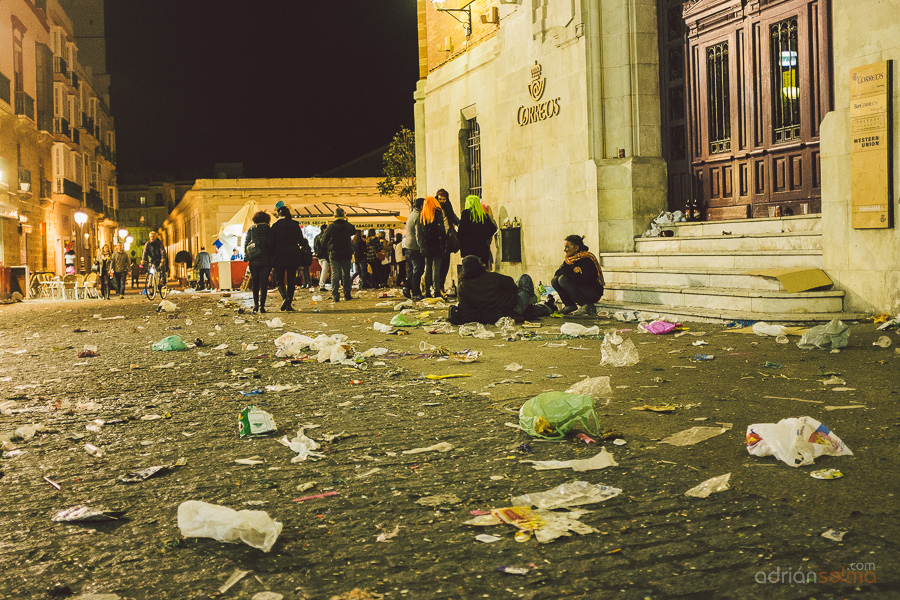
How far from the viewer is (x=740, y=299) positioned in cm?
931

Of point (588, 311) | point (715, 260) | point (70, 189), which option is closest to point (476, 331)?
point (588, 311)

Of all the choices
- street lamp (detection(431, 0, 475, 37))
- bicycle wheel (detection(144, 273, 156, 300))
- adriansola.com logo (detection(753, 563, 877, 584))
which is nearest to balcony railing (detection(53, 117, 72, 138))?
bicycle wheel (detection(144, 273, 156, 300))

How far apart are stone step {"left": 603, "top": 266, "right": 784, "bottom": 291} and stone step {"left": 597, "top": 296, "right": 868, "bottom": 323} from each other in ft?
1.40

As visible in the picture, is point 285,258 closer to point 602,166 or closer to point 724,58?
point 602,166

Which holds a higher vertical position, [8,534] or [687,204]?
[687,204]

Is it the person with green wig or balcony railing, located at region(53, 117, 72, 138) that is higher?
balcony railing, located at region(53, 117, 72, 138)

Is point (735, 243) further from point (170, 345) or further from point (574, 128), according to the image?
point (170, 345)

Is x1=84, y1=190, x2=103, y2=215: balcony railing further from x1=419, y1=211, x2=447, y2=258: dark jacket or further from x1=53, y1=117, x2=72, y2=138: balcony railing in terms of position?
x1=419, y1=211, x2=447, y2=258: dark jacket

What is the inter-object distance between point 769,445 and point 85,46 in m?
74.3

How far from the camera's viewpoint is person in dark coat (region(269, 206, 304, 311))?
14.5m

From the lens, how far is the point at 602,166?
13375 mm

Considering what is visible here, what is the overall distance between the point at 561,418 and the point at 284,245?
1106 centimetres

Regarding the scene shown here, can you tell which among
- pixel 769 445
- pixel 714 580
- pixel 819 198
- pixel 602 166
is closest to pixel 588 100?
pixel 602 166

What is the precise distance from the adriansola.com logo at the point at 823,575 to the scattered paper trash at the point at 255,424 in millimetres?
2983
